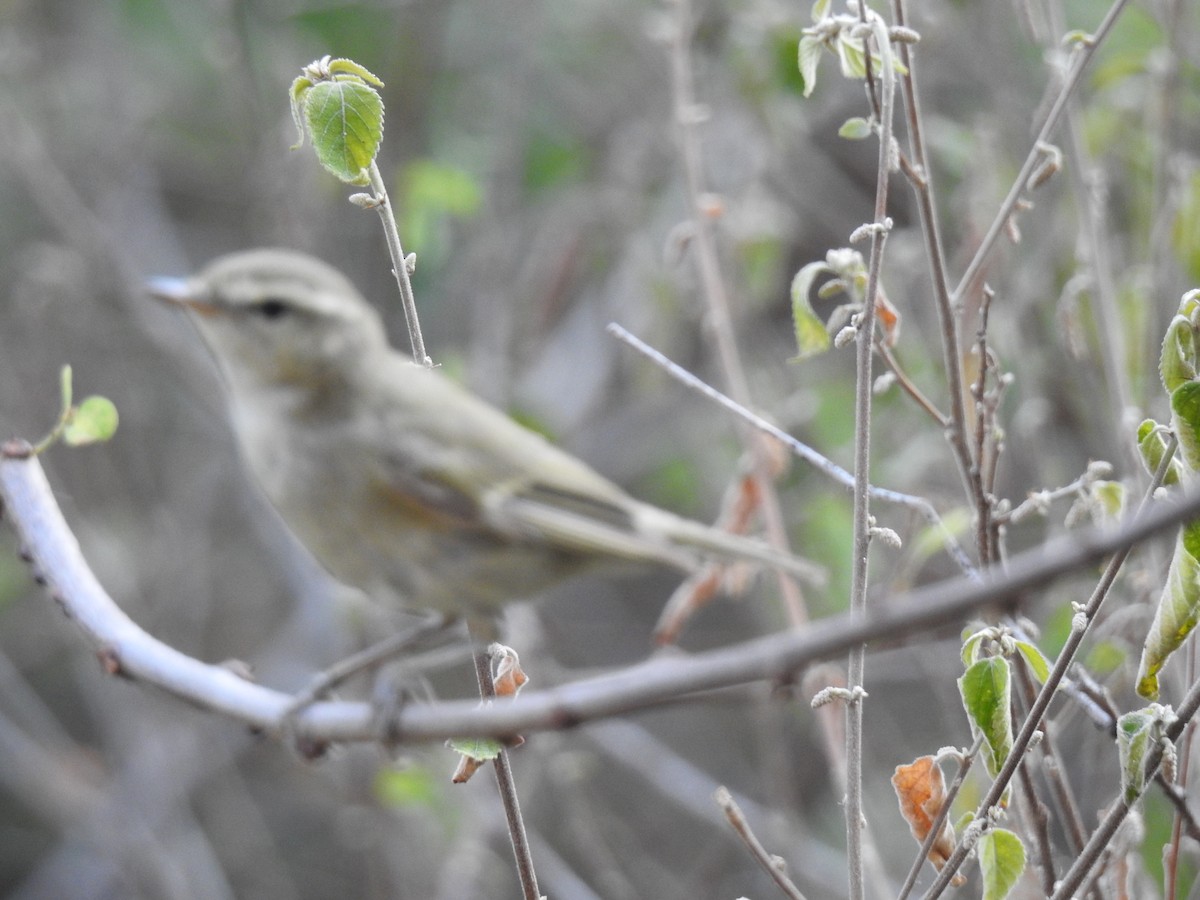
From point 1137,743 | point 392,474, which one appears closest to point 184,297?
point 392,474

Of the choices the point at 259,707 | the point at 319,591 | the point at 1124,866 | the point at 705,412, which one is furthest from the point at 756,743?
the point at 259,707

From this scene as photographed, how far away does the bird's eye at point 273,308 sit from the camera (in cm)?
209

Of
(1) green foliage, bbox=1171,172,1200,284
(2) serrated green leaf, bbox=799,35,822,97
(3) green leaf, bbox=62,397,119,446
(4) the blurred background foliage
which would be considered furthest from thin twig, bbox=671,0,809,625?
(3) green leaf, bbox=62,397,119,446

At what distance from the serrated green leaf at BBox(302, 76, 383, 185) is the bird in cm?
46

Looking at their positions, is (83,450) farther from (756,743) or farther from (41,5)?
(756,743)

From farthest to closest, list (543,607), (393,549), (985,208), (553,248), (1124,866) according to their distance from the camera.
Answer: (543,607), (553,248), (985,208), (393,549), (1124,866)

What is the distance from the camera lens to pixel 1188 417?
1.38 meters

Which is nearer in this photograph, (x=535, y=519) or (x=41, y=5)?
(x=535, y=519)

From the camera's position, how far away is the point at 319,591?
4.89 m

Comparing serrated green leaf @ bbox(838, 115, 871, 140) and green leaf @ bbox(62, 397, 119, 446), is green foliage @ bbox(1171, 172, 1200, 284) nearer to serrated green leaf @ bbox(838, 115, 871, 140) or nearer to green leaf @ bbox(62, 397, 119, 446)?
serrated green leaf @ bbox(838, 115, 871, 140)

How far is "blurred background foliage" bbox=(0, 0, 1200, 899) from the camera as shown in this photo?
11.8 feet

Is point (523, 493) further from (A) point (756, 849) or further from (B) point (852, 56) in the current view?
(B) point (852, 56)

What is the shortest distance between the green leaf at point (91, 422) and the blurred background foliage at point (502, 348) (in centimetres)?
182

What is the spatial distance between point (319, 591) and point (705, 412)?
1642 millimetres
